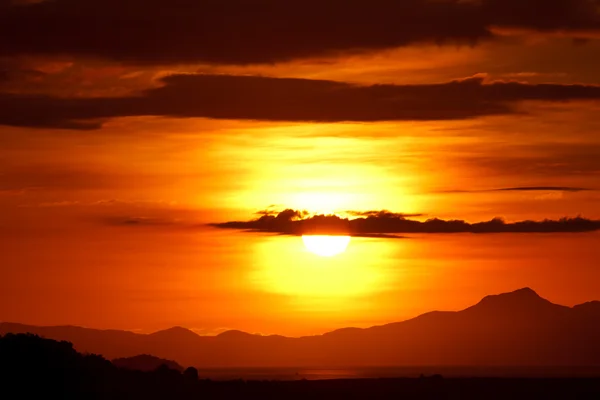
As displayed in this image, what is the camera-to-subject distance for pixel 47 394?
2566 inches

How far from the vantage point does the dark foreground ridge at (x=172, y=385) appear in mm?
66438

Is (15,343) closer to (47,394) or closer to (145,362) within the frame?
(47,394)

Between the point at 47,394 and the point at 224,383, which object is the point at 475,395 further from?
the point at 47,394

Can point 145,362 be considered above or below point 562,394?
above

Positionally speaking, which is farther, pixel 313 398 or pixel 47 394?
pixel 313 398

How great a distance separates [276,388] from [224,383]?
10.6 ft

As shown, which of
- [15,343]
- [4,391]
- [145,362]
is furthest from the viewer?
[145,362]

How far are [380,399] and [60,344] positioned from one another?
1957cm

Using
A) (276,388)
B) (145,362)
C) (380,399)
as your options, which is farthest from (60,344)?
(145,362)

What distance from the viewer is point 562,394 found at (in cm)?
7319

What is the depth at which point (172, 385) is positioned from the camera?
232ft

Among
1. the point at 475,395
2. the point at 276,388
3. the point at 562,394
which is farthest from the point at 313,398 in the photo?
the point at 562,394

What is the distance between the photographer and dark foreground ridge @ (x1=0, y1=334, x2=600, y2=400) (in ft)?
218

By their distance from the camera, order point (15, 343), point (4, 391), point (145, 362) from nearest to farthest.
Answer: point (4, 391), point (15, 343), point (145, 362)
